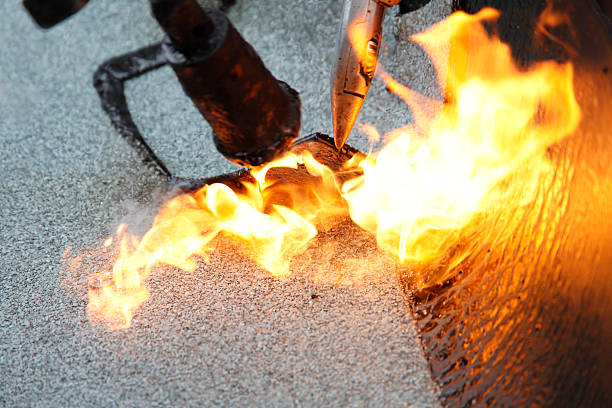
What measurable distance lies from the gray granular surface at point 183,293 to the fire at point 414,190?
0.15ft

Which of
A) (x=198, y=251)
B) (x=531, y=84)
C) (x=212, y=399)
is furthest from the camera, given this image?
(x=198, y=251)

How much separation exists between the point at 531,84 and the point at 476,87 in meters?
0.11

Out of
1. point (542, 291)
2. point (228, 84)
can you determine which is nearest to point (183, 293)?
point (228, 84)

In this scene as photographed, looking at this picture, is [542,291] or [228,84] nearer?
[228,84]

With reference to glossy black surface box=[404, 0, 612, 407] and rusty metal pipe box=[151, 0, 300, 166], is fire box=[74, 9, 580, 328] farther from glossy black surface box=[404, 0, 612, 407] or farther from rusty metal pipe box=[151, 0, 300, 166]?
rusty metal pipe box=[151, 0, 300, 166]

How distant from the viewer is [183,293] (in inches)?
46.8

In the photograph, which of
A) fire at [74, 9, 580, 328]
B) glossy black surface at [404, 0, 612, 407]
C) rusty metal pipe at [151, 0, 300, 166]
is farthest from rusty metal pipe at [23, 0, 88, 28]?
glossy black surface at [404, 0, 612, 407]

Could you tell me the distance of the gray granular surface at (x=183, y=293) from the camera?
40.7 inches

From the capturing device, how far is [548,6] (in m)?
1.21

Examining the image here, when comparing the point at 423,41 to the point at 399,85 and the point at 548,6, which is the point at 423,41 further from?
the point at 548,6

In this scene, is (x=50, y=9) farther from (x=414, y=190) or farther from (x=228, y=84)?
(x=414, y=190)

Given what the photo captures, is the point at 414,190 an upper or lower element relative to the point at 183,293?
upper

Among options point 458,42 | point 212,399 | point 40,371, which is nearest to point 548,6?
point 458,42

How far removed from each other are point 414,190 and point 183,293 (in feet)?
1.84
